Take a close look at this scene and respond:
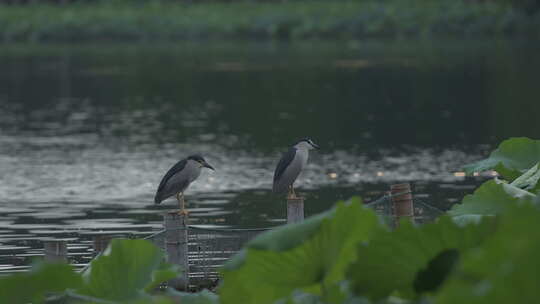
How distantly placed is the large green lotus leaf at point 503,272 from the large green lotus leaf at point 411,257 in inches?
32.6

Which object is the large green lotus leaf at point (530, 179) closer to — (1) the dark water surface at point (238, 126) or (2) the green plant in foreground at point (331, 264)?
(2) the green plant in foreground at point (331, 264)

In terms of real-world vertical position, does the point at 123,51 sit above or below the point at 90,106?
above

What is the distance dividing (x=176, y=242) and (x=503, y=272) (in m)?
8.91

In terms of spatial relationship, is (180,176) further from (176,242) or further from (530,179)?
(530,179)

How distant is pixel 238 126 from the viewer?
33500mm

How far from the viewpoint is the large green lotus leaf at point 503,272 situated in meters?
3.02

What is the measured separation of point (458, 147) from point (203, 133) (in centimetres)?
A: 694

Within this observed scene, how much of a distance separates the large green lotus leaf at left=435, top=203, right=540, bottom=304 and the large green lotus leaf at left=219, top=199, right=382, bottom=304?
96 cm

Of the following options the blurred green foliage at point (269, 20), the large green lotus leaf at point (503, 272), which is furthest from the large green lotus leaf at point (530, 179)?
the blurred green foliage at point (269, 20)

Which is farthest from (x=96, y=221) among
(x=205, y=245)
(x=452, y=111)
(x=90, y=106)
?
(x=90, y=106)

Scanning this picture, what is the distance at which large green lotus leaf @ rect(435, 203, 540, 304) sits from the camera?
3.02m

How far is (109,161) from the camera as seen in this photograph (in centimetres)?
2703

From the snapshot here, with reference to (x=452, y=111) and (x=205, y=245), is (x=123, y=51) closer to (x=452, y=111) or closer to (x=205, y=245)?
(x=452, y=111)

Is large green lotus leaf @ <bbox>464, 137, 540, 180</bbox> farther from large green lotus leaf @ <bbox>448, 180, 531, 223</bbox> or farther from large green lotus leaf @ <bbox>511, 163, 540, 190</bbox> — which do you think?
large green lotus leaf @ <bbox>448, 180, 531, 223</bbox>
